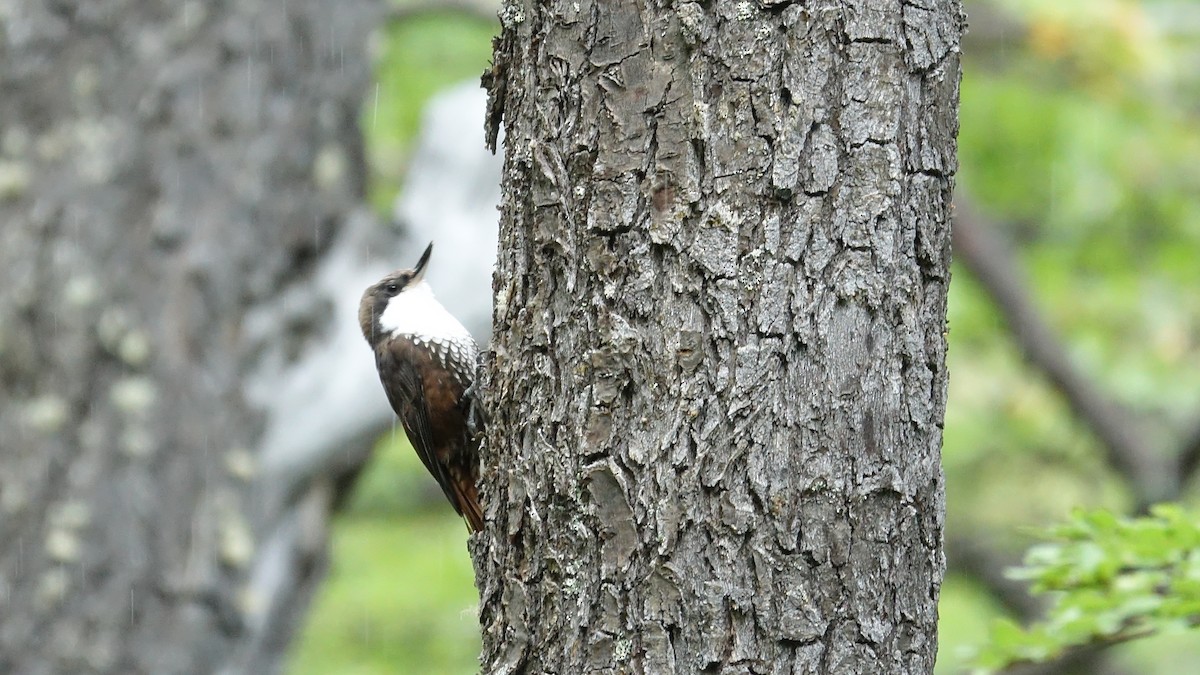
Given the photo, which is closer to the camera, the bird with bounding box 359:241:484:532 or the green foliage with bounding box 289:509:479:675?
the bird with bounding box 359:241:484:532

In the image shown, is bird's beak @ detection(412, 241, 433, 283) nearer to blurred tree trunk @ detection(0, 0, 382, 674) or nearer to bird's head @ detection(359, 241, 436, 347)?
bird's head @ detection(359, 241, 436, 347)

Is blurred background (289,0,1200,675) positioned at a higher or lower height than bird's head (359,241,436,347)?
higher

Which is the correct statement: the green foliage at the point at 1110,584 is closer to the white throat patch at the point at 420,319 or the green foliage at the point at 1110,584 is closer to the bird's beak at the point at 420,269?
the white throat patch at the point at 420,319

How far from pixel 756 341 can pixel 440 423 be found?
2240 millimetres

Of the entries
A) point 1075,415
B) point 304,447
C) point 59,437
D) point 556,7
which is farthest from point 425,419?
point 1075,415

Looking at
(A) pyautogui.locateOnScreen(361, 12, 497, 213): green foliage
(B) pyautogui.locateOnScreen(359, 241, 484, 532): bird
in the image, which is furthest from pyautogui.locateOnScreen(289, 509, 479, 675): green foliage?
(B) pyautogui.locateOnScreen(359, 241, 484, 532): bird

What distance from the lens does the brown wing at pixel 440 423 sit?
12.4ft

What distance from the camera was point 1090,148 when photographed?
6637 mm

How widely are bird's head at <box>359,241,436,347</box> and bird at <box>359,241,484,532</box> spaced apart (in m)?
0.12

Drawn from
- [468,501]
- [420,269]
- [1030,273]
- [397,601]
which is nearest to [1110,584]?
[468,501]

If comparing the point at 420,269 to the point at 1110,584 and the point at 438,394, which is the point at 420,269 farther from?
the point at 1110,584

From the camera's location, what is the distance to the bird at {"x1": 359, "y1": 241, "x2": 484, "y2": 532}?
12.4 ft

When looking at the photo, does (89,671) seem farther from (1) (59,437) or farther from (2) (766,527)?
(2) (766,527)

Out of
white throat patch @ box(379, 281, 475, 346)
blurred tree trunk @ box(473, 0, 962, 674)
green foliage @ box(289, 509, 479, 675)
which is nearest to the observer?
blurred tree trunk @ box(473, 0, 962, 674)
